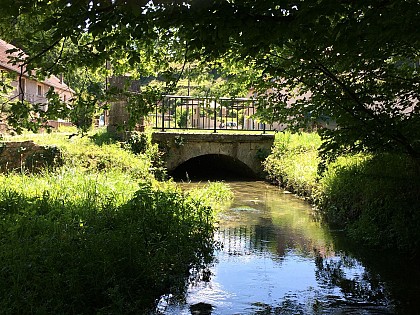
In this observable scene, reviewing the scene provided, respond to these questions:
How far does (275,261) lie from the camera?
6562 millimetres

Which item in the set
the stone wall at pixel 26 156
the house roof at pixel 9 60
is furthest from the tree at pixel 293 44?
the stone wall at pixel 26 156

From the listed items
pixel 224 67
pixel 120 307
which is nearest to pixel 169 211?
pixel 224 67

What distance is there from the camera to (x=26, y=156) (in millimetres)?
10789

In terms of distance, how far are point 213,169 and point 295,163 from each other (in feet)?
21.3

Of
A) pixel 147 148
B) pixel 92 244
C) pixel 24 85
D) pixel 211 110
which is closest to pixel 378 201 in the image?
pixel 211 110

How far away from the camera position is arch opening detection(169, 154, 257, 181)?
17016 millimetres

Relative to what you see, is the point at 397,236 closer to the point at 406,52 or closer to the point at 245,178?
the point at 406,52

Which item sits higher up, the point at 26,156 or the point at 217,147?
the point at 217,147

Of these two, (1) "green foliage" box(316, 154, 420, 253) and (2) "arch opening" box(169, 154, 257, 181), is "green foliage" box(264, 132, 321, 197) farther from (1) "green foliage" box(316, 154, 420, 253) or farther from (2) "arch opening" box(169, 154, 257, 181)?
(1) "green foliage" box(316, 154, 420, 253)

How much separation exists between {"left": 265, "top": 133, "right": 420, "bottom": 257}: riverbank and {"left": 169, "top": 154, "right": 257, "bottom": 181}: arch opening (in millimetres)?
5041

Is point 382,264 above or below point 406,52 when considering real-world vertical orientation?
below

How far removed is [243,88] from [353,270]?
3.04 meters

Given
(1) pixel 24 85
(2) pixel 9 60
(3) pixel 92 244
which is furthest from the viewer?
(1) pixel 24 85

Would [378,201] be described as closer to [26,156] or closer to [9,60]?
[9,60]
